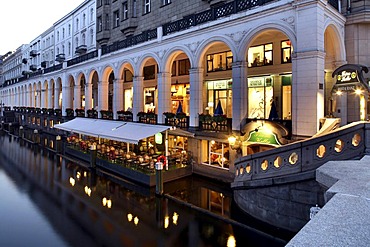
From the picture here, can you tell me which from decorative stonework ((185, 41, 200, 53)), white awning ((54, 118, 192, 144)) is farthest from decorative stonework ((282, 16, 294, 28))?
white awning ((54, 118, 192, 144))

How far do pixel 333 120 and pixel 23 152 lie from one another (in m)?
29.7

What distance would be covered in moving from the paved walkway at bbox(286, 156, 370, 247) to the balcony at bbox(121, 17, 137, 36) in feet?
95.1

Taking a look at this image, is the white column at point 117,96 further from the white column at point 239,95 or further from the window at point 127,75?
the white column at point 239,95

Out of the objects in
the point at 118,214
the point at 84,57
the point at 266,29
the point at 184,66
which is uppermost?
the point at 84,57

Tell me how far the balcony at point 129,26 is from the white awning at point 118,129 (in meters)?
10.4

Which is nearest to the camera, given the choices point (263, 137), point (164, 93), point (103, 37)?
point (263, 137)

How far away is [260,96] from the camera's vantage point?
20.9m

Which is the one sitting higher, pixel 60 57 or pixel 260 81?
pixel 60 57

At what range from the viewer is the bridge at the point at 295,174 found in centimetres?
890

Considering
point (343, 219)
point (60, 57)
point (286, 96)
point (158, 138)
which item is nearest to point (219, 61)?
point (286, 96)

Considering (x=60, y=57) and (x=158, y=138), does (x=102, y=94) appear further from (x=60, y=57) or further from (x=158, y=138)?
(x=60, y=57)

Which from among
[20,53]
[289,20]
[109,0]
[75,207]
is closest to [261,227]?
[75,207]

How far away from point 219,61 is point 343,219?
21383 mm

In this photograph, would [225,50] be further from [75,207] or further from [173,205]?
[75,207]
